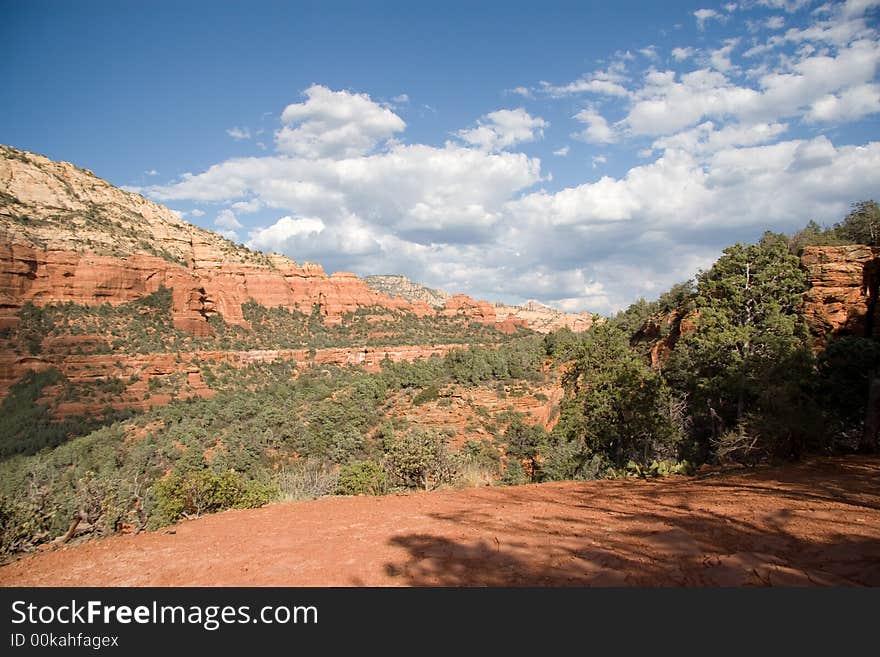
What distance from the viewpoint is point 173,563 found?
15.5 feet

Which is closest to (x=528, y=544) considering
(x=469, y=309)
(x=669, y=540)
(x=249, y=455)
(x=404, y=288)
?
(x=669, y=540)

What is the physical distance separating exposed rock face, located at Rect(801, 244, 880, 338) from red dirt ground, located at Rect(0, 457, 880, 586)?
15942mm

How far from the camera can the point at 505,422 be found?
90.4ft

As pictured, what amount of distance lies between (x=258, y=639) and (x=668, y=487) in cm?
699

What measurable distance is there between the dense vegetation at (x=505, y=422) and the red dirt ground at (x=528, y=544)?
114 inches

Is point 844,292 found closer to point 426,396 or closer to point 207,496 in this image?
point 426,396

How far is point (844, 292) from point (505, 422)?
691 inches

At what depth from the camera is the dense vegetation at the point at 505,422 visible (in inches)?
380

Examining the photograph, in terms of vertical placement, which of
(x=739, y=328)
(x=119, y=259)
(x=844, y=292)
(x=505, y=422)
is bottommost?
(x=505, y=422)

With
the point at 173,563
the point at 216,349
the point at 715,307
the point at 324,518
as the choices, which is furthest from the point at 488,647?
the point at 216,349

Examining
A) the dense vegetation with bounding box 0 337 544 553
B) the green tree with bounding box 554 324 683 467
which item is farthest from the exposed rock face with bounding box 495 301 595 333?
the green tree with bounding box 554 324 683 467

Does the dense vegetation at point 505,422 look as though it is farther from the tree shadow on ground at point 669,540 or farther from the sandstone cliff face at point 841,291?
the tree shadow on ground at point 669,540

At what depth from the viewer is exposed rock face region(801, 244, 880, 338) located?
752 inches

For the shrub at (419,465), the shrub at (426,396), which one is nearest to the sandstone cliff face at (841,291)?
the shrub at (419,465)
